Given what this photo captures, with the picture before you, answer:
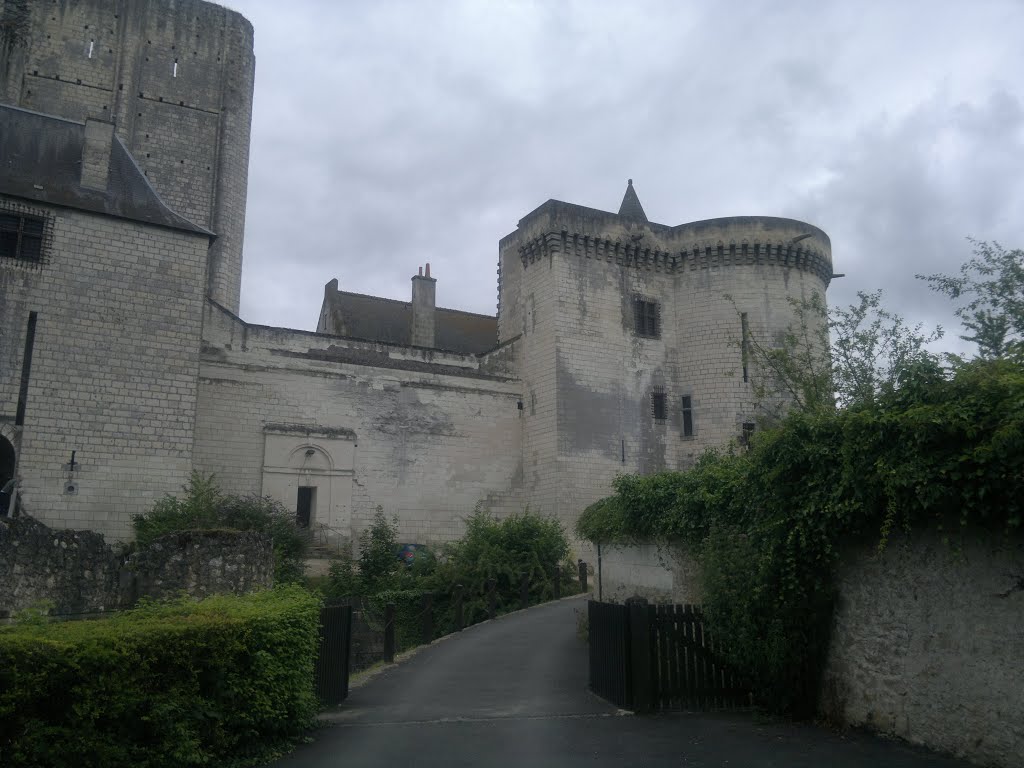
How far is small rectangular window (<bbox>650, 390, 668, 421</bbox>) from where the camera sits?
27828mm

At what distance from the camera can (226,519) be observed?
1975cm

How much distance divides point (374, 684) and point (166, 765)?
5.51 metres

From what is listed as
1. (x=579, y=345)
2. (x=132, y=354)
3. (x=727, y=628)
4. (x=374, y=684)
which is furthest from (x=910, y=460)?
(x=579, y=345)

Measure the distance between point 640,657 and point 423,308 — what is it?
22169 millimetres

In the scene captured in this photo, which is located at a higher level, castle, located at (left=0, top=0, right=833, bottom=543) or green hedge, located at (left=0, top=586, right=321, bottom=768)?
castle, located at (left=0, top=0, right=833, bottom=543)

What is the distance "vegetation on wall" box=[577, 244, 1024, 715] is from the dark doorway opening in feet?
45.9

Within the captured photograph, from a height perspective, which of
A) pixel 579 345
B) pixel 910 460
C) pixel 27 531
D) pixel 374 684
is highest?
pixel 579 345

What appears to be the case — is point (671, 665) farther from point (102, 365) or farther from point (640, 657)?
point (102, 365)

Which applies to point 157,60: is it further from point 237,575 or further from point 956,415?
point 956,415

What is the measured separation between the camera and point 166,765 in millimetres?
6648

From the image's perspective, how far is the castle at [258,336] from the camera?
19.3 metres

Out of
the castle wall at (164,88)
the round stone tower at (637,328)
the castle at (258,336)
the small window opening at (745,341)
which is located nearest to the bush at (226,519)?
the castle at (258,336)

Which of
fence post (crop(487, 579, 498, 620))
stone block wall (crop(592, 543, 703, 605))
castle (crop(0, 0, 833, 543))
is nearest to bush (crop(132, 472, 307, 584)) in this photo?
castle (crop(0, 0, 833, 543))

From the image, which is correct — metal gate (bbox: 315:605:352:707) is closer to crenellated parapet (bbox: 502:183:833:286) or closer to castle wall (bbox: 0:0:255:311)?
crenellated parapet (bbox: 502:183:833:286)
